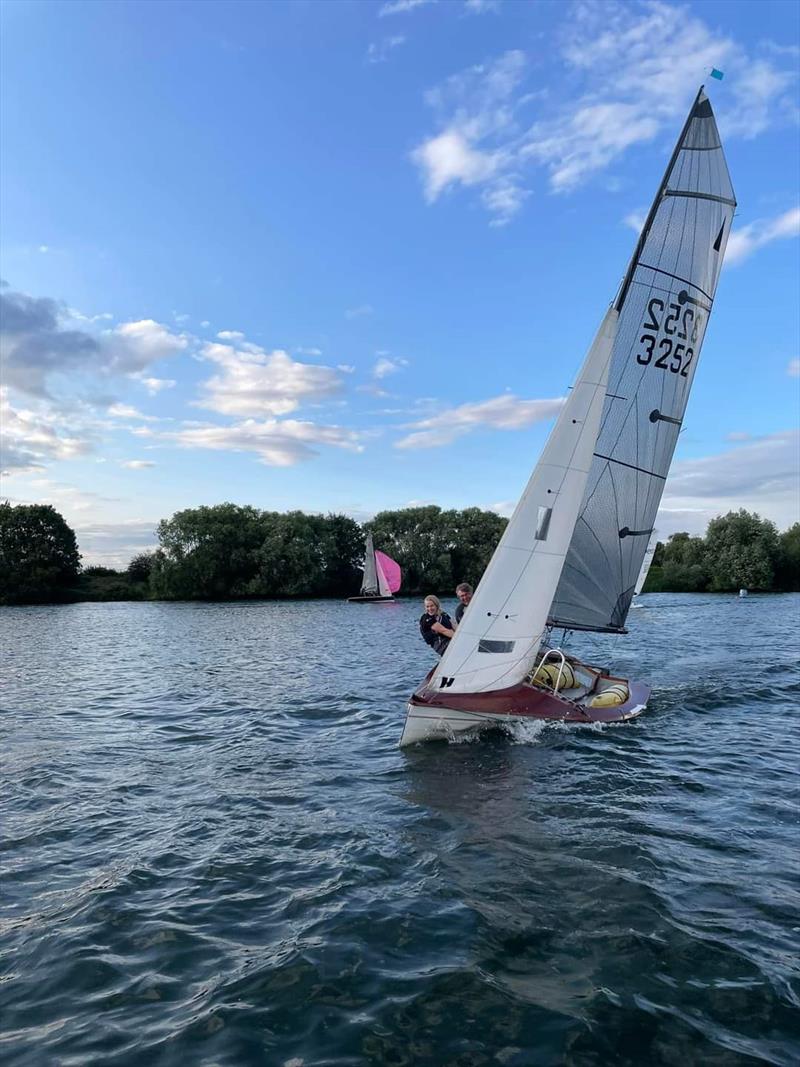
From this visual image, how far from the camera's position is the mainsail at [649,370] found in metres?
16.2

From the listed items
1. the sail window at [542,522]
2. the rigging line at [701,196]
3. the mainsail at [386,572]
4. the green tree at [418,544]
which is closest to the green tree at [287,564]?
the green tree at [418,544]

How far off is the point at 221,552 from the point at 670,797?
80750mm

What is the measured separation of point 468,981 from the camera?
228 inches

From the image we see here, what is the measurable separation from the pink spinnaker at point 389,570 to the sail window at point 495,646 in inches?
2443

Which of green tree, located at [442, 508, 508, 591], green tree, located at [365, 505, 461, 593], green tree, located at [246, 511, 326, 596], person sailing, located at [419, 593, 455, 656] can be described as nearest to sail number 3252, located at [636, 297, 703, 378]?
person sailing, located at [419, 593, 455, 656]

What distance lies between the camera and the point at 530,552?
1366cm

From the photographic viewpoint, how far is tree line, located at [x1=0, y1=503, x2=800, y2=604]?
278 feet

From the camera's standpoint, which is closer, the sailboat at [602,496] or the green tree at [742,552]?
the sailboat at [602,496]

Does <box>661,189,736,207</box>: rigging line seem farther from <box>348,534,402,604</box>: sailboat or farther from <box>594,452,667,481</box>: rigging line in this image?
<box>348,534,402,604</box>: sailboat

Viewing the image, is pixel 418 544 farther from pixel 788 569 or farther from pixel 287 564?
pixel 788 569

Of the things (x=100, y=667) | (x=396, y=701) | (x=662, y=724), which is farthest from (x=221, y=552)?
(x=662, y=724)

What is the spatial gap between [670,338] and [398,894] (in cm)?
1418

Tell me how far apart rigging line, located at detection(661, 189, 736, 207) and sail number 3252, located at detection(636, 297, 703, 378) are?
91.5 inches

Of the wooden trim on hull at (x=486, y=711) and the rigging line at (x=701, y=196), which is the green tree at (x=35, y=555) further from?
the rigging line at (x=701, y=196)
